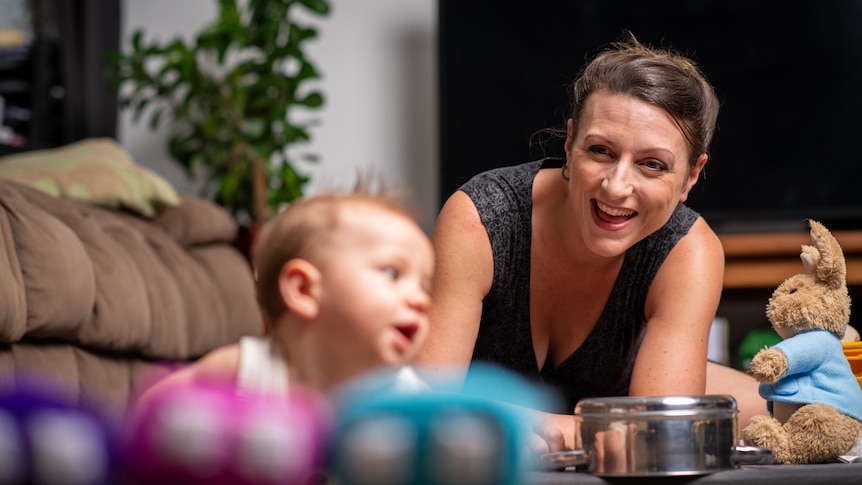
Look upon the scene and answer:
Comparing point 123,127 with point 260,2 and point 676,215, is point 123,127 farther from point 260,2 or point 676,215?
point 676,215

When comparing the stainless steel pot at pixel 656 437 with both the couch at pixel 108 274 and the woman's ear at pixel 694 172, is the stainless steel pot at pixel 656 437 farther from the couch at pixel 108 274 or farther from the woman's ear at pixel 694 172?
the couch at pixel 108 274

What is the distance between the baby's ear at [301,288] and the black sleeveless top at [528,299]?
2.34 feet

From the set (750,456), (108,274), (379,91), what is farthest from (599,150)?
(379,91)

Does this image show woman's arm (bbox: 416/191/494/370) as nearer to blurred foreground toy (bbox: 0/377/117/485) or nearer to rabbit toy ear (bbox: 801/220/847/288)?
rabbit toy ear (bbox: 801/220/847/288)

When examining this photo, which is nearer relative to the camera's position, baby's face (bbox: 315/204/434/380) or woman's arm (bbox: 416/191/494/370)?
baby's face (bbox: 315/204/434/380)

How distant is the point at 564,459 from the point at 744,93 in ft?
9.19

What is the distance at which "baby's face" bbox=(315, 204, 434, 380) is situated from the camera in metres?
0.67

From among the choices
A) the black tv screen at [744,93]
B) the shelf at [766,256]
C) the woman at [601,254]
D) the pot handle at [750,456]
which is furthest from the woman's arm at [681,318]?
the black tv screen at [744,93]

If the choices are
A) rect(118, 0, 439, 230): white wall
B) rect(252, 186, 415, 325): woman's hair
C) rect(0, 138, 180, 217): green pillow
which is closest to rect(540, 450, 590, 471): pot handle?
rect(252, 186, 415, 325): woman's hair

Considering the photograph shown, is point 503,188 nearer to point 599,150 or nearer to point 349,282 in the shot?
point 599,150

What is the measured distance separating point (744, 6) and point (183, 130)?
1.99 metres

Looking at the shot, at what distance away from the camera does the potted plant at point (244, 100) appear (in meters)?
3.21

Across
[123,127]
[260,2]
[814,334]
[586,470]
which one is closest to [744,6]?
[260,2]

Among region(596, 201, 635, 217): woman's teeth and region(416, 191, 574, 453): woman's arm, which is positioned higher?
region(596, 201, 635, 217): woman's teeth
